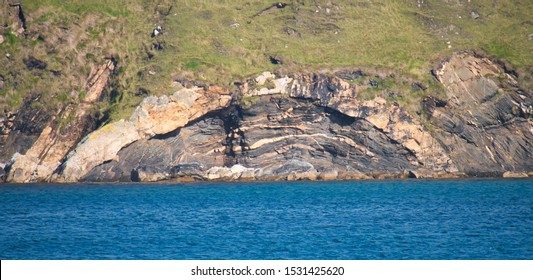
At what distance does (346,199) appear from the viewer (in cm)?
5875

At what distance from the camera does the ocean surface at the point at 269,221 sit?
122 feet

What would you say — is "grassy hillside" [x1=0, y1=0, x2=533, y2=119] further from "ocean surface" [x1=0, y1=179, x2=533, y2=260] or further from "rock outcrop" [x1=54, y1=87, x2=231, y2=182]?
"ocean surface" [x1=0, y1=179, x2=533, y2=260]

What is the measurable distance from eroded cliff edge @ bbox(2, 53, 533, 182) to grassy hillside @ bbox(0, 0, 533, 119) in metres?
2.71

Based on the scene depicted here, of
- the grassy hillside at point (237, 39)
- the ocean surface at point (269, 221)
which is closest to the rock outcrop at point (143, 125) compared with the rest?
the grassy hillside at point (237, 39)

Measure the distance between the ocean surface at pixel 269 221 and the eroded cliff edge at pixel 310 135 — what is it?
706cm

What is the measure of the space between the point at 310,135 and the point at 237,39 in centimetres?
1527

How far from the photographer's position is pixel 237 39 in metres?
86.3

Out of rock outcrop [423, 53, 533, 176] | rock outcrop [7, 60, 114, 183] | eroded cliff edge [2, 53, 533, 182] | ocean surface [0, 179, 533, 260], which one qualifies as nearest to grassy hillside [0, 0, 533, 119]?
rock outcrop [7, 60, 114, 183]

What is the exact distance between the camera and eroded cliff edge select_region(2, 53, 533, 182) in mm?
76438

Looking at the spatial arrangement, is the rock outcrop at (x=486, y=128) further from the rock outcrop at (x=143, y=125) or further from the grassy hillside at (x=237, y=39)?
the rock outcrop at (x=143, y=125)

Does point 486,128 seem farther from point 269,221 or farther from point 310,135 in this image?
point 269,221

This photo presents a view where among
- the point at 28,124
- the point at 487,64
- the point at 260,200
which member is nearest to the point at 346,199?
the point at 260,200

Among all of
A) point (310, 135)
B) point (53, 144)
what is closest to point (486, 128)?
point (310, 135)

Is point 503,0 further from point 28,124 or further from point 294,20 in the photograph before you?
point 28,124
